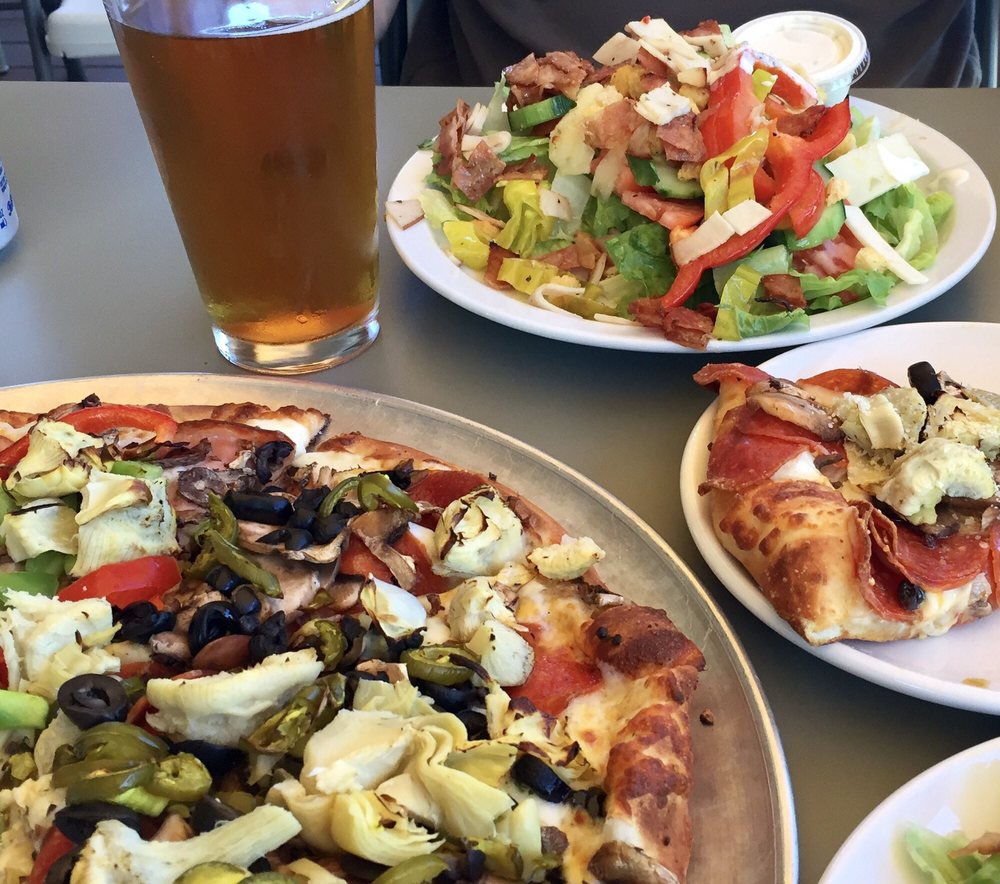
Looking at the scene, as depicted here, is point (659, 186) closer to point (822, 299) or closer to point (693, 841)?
point (822, 299)

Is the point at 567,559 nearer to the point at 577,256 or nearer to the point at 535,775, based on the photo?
the point at 535,775

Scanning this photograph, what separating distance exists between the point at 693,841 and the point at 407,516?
401mm

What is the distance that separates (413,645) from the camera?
2.73 ft

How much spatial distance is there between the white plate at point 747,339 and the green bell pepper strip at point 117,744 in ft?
2.58

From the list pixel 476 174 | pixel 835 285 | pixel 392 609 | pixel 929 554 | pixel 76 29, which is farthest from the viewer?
pixel 76 29

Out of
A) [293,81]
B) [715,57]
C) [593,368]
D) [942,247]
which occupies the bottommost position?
[593,368]

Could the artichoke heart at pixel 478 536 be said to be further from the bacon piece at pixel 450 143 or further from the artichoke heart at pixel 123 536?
the bacon piece at pixel 450 143

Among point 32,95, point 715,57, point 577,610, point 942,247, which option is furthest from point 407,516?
point 32,95

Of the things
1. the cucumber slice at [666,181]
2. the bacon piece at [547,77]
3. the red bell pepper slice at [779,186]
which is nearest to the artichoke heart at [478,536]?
the red bell pepper slice at [779,186]

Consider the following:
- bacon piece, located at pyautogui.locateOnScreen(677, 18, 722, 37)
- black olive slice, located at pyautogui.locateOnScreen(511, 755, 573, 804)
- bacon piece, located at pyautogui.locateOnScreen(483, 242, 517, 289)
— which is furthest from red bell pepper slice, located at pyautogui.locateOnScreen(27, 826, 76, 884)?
bacon piece, located at pyautogui.locateOnScreen(677, 18, 722, 37)

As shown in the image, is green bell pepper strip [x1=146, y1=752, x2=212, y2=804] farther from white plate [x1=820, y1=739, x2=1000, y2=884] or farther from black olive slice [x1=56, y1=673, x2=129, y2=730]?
white plate [x1=820, y1=739, x2=1000, y2=884]

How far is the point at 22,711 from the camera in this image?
743 mm

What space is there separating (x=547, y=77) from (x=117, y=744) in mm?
1391

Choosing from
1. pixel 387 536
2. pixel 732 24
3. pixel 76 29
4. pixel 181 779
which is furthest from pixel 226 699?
pixel 76 29
